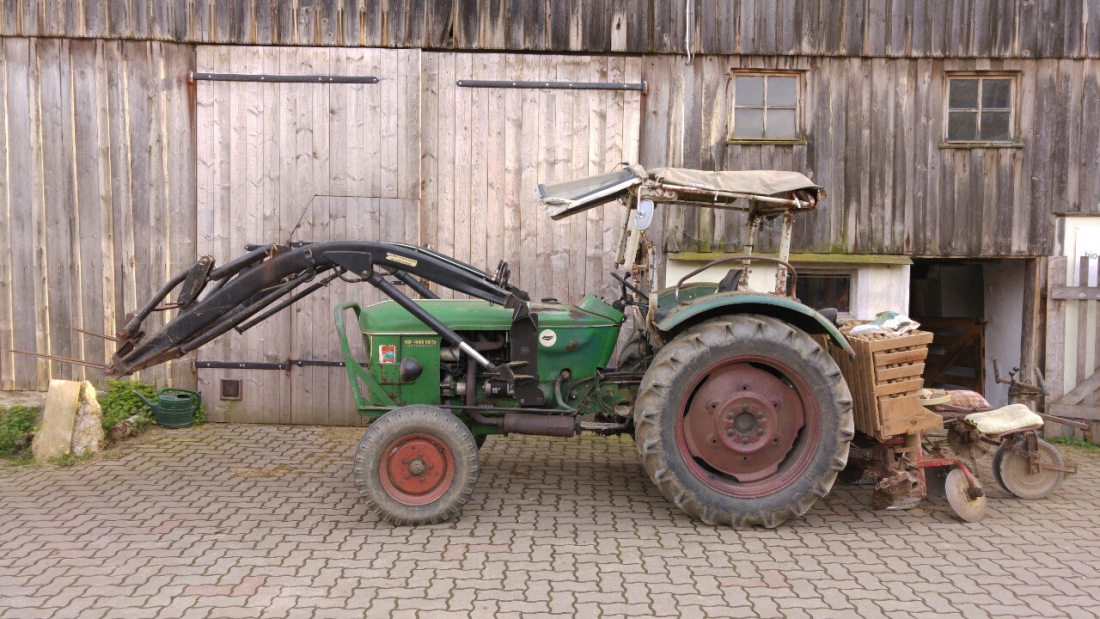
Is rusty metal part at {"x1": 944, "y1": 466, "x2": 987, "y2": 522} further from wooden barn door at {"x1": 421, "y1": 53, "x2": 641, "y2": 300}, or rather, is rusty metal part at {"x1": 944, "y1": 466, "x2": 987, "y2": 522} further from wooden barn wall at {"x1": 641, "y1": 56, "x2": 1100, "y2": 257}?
wooden barn door at {"x1": 421, "y1": 53, "x2": 641, "y2": 300}

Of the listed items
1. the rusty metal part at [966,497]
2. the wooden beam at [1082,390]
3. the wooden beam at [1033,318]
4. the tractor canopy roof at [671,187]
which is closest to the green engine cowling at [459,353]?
the tractor canopy roof at [671,187]

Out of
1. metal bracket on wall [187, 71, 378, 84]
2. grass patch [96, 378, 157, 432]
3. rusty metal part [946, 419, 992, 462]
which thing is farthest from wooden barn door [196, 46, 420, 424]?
rusty metal part [946, 419, 992, 462]

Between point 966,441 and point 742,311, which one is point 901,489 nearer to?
point 966,441

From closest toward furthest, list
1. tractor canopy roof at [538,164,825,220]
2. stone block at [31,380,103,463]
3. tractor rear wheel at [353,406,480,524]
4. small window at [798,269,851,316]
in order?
tractor rear wheel at [353,406,480,524] → tractor canopy roof at [538,164,825,220] → stone block at [31,380,103,463] → small window at [798,269,851,316]

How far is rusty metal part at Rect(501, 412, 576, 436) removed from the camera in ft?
17.2

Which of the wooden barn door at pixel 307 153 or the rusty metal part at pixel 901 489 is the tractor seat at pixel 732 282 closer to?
the rusty metal part at pixel 901 489

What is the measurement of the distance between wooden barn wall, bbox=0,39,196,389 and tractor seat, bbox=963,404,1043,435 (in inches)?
260

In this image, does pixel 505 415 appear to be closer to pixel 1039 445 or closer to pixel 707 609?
pixel 707 609

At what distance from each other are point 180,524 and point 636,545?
266 centimetres

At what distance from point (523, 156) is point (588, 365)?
294 centimetres

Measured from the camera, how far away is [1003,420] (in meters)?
5.32

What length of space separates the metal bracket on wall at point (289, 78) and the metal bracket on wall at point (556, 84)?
904 millimetres

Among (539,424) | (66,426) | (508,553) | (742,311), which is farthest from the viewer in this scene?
(66,426)

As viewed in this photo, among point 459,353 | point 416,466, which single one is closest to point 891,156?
point 459,353
